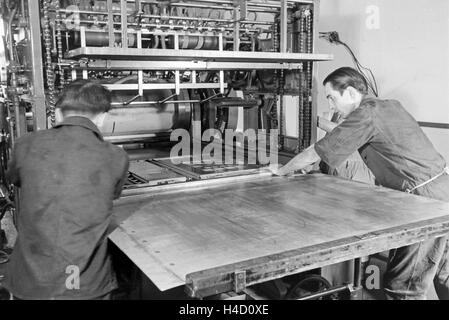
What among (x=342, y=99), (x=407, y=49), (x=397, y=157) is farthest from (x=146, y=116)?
(x=407, y=49)

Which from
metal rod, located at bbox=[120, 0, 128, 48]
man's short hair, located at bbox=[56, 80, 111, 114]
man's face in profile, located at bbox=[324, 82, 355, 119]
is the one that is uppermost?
metal rod, located at bbox=[120, 0, 128, 48]

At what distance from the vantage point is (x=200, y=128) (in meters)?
3.23

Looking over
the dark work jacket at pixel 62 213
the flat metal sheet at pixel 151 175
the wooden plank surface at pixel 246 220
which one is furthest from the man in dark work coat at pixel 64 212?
the flat metal sheet at pixel 151 175

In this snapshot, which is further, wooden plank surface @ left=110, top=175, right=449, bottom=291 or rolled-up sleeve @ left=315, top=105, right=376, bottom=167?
rolled-up sleeve @ left=315, top=105, right=376, bottom=167

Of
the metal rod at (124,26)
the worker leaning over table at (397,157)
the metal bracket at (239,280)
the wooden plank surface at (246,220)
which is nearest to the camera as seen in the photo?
the metal bracket at (239,280)

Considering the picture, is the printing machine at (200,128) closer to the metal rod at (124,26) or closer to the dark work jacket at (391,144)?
the metal rod at (124,26)

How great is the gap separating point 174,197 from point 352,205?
2.63ft

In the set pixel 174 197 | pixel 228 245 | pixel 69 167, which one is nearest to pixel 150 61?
pixel 174 197

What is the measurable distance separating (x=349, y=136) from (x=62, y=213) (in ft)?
4.39

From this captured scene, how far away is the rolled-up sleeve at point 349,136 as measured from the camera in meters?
2.15

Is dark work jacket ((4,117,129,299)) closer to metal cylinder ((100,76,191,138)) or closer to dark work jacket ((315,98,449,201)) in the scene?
dark work jacket ((315,98,449,201))

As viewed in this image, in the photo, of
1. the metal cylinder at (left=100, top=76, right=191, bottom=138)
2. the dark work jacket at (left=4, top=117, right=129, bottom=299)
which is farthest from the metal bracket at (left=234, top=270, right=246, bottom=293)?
the metal cylinder at (left=100, top=76, right=191, bottom=138)

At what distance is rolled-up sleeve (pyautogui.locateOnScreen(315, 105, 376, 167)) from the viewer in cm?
215

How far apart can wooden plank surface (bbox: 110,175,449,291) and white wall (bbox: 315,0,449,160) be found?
4.01 feet
